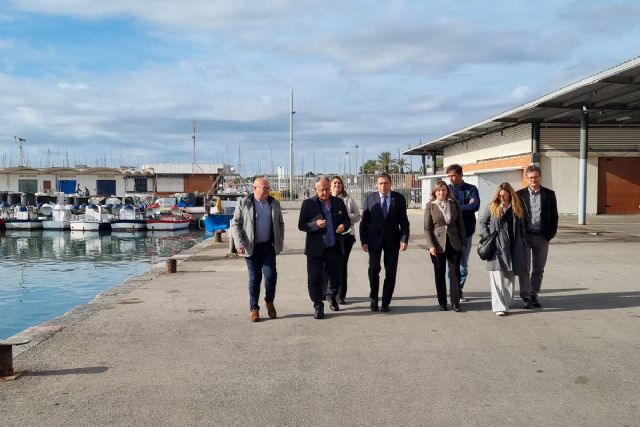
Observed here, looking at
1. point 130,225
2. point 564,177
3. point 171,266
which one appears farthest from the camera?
point 130,225

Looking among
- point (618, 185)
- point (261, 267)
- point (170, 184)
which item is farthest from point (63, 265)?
point (170, 184)

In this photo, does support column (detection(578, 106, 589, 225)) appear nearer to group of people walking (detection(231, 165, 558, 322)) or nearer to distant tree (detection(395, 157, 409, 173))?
group of people walking (detection(231, 165, 558, 322))

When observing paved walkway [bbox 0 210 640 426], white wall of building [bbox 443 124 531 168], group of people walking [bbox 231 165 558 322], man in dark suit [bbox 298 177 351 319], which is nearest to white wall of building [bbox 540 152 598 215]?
white wall of building [bbox 443 124 531 168]

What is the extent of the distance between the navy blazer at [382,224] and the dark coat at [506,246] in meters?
1.12

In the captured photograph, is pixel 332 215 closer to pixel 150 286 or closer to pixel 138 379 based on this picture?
pixel 138 379

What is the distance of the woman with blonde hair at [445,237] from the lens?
843 cm

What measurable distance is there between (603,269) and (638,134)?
20323 mm

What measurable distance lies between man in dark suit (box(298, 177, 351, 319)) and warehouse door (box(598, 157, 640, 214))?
24.2 metres

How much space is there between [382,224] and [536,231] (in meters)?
2.19

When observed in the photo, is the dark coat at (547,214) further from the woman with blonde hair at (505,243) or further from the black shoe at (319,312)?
the black shoe at (319,312)

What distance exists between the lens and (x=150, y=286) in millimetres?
11172

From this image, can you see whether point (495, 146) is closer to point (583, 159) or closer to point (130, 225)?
point (583, 159)

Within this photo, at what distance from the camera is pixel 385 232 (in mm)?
8469

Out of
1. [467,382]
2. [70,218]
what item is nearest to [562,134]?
[467,382]
